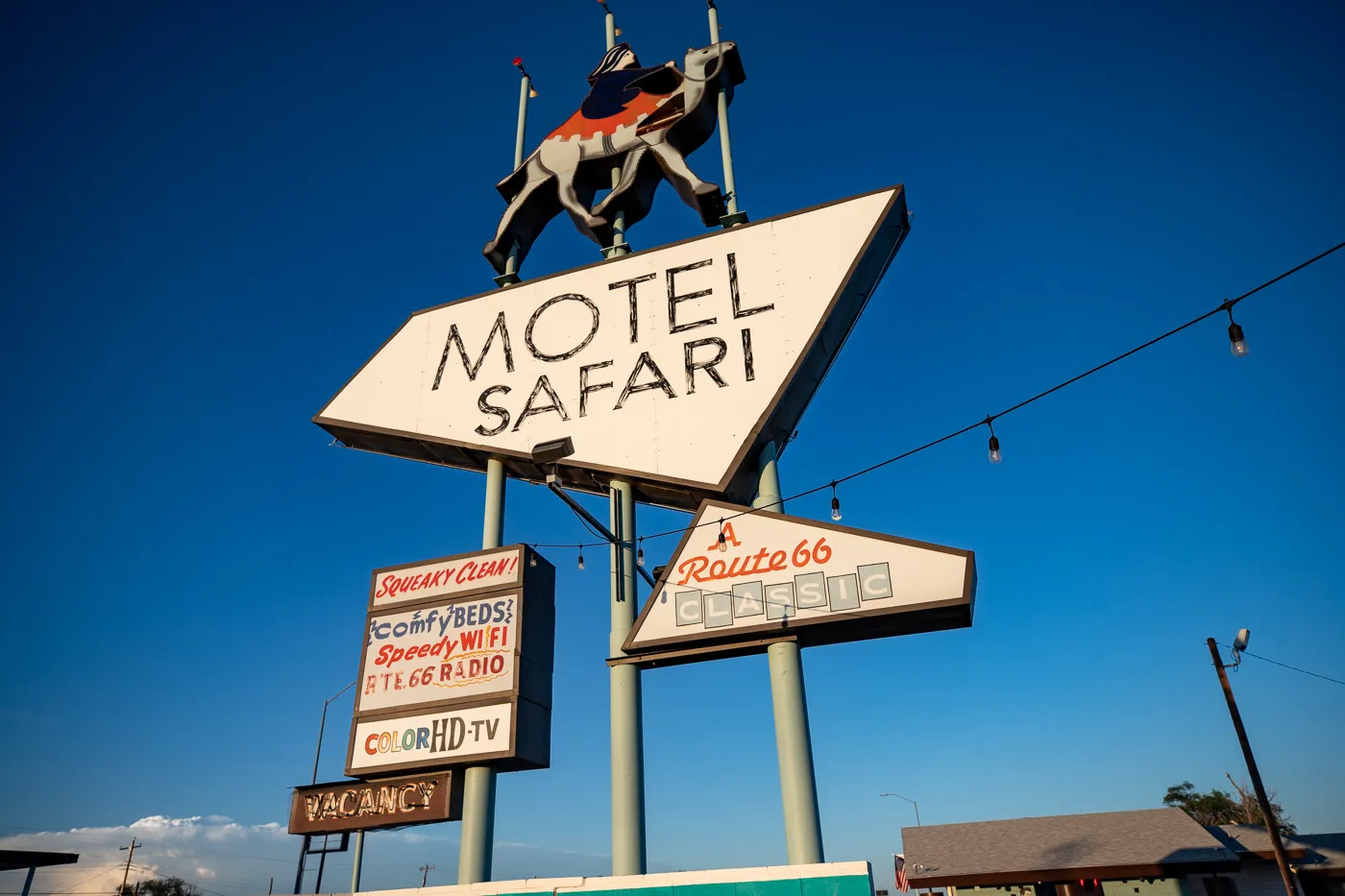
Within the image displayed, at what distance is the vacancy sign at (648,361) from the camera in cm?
1417

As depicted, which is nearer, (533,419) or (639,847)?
(639,847)

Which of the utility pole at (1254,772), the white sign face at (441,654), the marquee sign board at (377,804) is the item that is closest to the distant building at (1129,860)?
the utility pole at (1254,772)

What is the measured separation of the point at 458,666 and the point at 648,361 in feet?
21.0

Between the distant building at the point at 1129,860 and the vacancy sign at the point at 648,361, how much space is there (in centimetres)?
2004

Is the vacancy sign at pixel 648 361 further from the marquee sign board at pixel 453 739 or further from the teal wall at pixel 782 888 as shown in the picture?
the teal wall at pixel 782 888

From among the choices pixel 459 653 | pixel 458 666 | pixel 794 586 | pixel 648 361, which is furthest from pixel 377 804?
pixel 648 361

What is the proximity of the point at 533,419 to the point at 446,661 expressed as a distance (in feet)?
15.4

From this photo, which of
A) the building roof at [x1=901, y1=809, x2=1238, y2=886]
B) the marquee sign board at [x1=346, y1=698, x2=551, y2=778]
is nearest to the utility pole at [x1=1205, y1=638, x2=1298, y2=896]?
the building roof at [x1=901, y1=809, x2=1238, y2=886]

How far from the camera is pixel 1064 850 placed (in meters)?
26.9

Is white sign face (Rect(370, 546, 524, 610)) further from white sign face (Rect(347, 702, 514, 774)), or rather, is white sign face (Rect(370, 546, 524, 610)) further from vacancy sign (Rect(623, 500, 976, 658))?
vacancy sign (Rect(623, 500, 976, 658))

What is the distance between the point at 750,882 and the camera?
9.84 metres

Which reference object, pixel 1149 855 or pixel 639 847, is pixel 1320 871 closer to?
pixel 1149 855

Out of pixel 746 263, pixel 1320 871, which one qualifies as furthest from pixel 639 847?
pixel 1320 871

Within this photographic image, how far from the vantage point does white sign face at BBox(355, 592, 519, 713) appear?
1389cm
